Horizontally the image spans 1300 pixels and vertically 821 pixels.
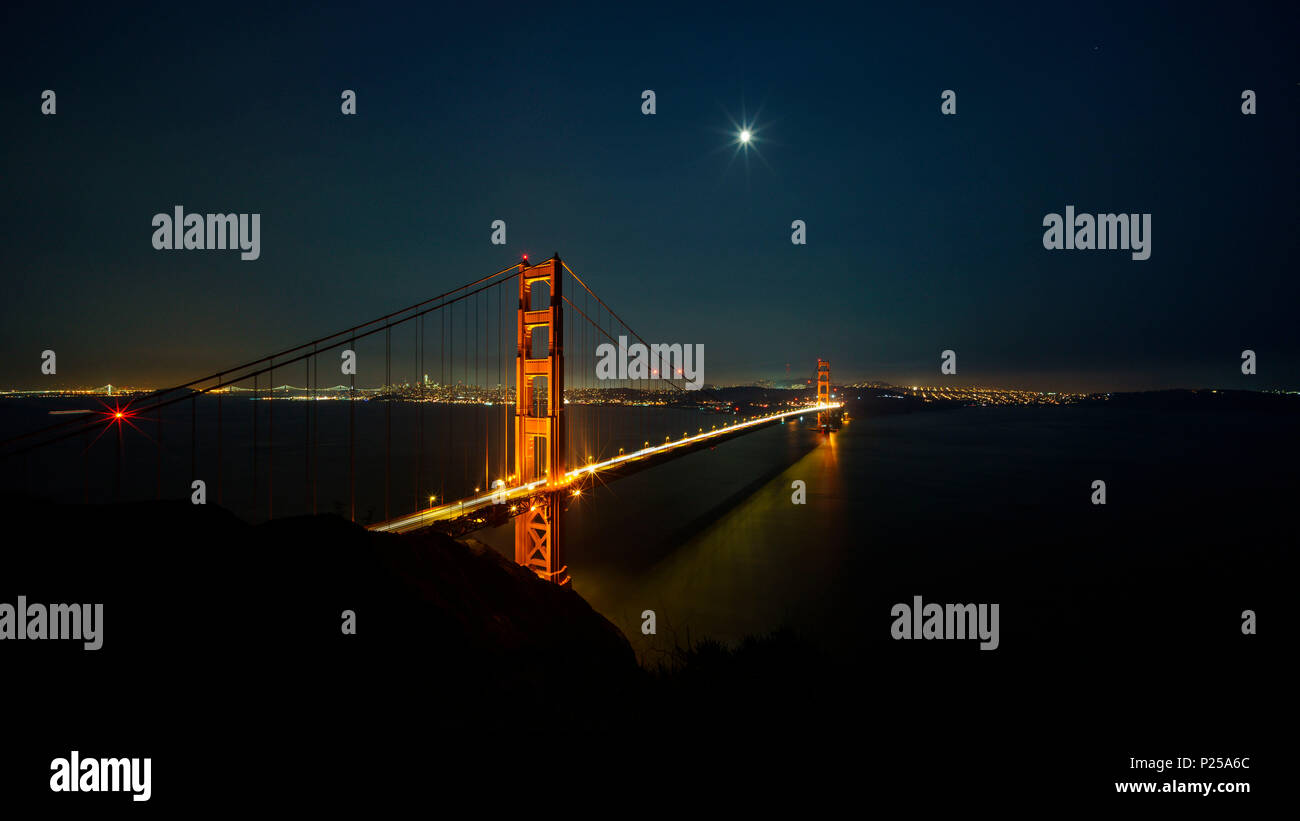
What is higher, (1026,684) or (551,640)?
(1026,684)

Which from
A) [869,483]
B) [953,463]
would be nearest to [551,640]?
[869,483]

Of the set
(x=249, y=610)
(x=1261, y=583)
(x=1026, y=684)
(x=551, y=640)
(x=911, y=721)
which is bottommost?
(x=1261, y=583)

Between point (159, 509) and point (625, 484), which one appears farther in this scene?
point (625, 484)

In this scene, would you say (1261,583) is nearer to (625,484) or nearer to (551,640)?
(551,640)
